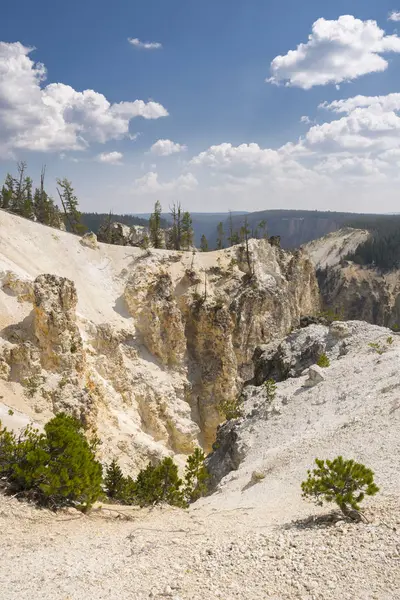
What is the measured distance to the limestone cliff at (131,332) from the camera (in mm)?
28312

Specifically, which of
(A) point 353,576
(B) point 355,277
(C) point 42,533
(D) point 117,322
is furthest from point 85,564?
(B) point 355,277

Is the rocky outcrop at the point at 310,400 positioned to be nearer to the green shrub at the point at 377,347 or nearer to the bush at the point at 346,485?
the green shrub at the point at 377,347

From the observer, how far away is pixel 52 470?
12250 mm

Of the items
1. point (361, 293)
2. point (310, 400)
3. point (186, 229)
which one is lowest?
point (361, 293)

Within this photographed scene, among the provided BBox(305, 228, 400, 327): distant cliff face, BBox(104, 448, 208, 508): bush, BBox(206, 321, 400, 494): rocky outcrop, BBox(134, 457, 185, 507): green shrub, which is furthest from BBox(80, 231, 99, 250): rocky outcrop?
BBox(305, 228, 400, 327): distant cliff face

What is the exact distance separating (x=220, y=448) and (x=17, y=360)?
1462 cm

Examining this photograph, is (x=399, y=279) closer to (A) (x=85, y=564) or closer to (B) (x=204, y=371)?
(B) (x=204, y=371)

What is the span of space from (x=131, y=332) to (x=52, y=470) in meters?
29.1

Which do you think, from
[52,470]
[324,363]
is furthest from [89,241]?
[52,470]

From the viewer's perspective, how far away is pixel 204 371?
151ft

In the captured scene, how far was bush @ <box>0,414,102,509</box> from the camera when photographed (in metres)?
12.0

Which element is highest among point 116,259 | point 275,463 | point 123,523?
point 116,259

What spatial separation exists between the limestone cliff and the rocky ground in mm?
13410

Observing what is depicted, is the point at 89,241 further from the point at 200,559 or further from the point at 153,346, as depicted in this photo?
the point at 200,559
